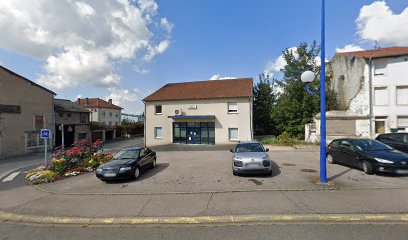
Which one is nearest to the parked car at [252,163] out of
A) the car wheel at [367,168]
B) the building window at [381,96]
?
the car wheel at [367,168]

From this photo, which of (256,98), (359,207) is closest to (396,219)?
(359,207)

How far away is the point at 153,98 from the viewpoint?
2273 centimetres

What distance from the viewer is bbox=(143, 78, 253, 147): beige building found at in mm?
19766

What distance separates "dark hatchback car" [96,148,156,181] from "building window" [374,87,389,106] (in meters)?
18.8

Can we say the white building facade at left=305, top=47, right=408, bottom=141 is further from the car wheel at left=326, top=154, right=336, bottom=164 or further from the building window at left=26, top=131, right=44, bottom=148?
the building window at left=26, top=131, right=44, bottom=148

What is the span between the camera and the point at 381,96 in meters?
16.7

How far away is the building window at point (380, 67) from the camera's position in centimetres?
1672

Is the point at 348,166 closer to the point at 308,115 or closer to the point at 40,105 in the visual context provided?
the point at 308,115

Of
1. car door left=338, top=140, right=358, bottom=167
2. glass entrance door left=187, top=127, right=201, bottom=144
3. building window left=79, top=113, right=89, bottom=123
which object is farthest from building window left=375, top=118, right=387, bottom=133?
building window left=79, top=113, right=89, bottom=123

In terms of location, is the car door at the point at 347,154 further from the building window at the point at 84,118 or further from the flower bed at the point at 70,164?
the building window at the point at 84,118

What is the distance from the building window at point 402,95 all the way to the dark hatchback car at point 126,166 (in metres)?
19.9

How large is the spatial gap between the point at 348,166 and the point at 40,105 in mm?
27080

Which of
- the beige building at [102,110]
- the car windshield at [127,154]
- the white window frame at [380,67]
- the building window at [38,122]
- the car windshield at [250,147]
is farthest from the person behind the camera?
the beige building at [102,110]

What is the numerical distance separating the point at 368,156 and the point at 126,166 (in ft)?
31.1
